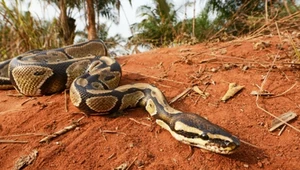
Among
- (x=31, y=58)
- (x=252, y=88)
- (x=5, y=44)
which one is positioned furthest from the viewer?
(x=5, y=44)

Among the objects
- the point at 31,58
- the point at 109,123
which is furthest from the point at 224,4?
the point at 109,123

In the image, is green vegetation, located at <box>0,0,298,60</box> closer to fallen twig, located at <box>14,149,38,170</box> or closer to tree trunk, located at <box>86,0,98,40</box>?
tree trunk, located at <box>86,0,98,40</box>

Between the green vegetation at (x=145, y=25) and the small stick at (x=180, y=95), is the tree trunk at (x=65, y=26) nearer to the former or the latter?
the green vegetation at (x=145, y=25)

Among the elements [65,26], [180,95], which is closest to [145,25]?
[65,26]

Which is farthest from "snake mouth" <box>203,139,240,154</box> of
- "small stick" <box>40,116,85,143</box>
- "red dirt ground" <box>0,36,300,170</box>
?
"small stick" <box>40,116,85,143</box>

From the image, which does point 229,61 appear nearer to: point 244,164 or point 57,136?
point 244,164

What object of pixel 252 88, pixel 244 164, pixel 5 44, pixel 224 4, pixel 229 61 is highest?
pixel 224 4

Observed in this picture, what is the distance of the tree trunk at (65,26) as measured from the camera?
13.2 meters

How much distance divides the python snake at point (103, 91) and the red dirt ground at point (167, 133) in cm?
14

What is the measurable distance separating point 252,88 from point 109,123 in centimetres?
223

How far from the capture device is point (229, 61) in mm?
5559

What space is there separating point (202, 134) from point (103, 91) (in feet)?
5.83

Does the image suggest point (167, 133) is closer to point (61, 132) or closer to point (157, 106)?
point (157, 106)

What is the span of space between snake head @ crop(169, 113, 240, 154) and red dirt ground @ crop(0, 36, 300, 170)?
0.11 meters
